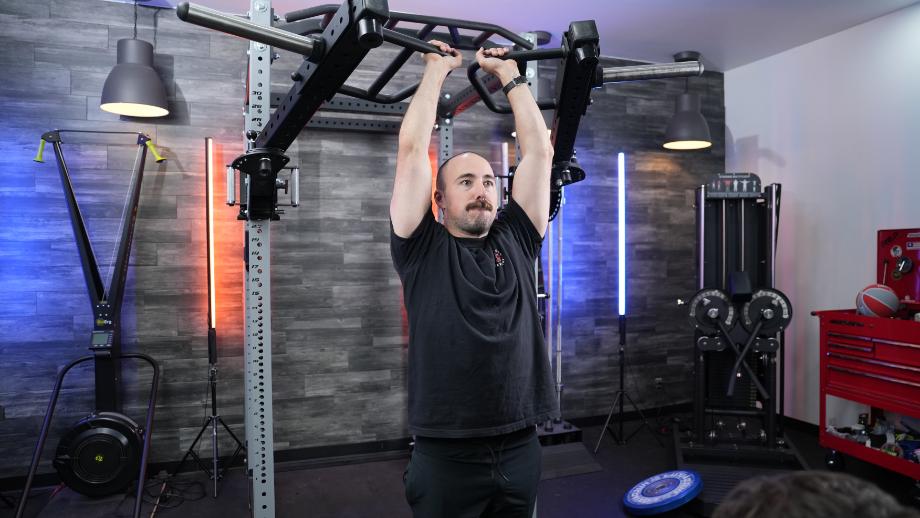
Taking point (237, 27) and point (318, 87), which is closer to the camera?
point (237, 27)

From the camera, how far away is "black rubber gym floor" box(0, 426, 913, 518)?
10.3 feet

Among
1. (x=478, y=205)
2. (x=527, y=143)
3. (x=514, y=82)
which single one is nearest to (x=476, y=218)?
(x=478, y=205)

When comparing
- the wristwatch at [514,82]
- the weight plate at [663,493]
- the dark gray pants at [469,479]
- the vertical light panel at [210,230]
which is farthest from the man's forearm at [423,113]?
the weight plate at [663,493]

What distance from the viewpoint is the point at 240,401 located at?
3713mm

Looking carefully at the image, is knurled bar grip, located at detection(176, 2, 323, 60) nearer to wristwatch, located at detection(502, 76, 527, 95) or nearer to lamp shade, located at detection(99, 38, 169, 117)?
wristwatch, located at detection(502, 76, 527, 95)

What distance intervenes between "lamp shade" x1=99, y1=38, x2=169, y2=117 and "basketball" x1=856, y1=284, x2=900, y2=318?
4.18m

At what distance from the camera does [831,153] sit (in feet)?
→ 14.0

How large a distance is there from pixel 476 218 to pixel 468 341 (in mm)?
355

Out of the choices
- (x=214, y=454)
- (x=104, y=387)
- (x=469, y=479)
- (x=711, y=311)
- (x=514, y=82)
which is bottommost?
(x=214, y=454)

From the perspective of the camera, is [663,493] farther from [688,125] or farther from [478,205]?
[688,125]

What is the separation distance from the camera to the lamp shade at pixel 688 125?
425 centimetres

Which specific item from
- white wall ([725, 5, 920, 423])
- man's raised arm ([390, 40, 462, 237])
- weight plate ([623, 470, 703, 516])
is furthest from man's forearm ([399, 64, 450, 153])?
white wall ([725, 5, 920, 423])

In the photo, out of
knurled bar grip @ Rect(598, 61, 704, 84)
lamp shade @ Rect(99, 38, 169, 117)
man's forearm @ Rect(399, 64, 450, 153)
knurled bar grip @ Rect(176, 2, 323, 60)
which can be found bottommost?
man's forearm @ Rect(399, 64, 450, 153)

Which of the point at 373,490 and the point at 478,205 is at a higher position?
the point at 478,205
